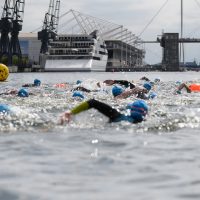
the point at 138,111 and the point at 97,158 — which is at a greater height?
the point at 138,111

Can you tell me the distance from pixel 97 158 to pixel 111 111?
4.12 metres

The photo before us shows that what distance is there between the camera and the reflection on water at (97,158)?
6.15m

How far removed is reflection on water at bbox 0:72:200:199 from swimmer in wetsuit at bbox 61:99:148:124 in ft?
0.76

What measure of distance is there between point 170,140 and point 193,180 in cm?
344

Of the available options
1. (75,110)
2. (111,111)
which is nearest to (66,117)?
(75,110)

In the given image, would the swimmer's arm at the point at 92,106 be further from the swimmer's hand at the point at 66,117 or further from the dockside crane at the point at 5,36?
the dockside crane at the point at 5,36

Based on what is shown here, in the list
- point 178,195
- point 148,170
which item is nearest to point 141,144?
point 148,170

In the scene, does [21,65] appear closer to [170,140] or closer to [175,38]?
[175,38]

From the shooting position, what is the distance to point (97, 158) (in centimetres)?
805

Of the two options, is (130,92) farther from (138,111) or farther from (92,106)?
(92,106)

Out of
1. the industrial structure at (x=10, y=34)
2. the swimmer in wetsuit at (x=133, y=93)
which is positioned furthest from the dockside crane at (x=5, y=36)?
the swimmer in wetsuit at (x=133, y=93)

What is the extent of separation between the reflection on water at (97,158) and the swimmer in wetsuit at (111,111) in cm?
23

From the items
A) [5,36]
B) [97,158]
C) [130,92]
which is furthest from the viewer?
[5,36]

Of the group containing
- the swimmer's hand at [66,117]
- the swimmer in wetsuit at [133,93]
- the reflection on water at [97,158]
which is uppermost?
the swimmer in wetsuit at [133,93]
